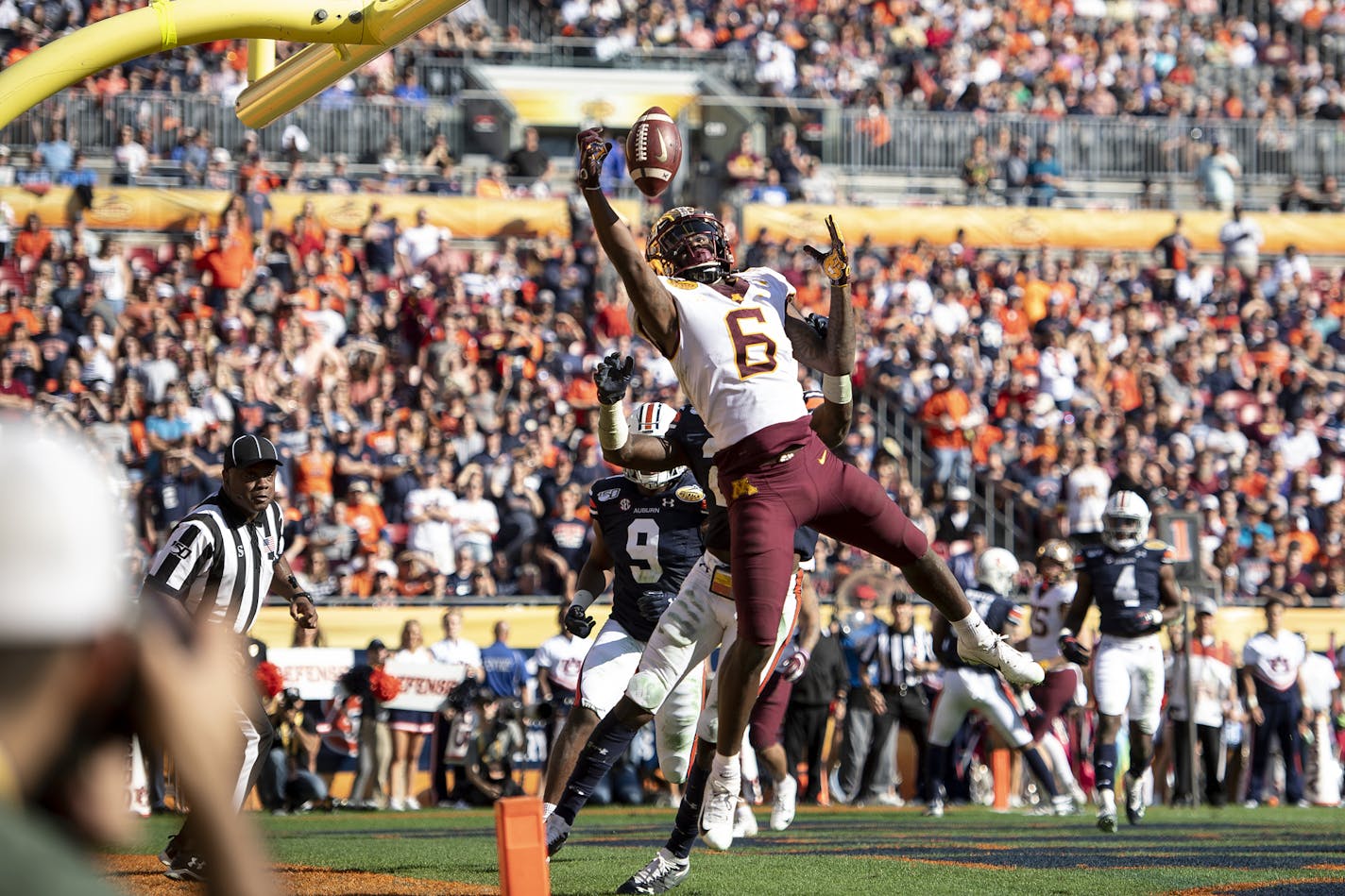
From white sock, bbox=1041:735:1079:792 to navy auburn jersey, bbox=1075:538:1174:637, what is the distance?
5.03ft

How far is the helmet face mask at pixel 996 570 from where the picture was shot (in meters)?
13.4

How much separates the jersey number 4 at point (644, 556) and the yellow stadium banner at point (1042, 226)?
1311 centimetres

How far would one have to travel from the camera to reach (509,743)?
45.5ft

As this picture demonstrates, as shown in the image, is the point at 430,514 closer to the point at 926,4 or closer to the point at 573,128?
the point at 573,128

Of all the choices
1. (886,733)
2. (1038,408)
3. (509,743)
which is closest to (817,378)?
(1038,408)

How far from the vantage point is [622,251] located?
6094mm

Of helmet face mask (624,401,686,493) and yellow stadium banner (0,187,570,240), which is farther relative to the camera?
yellow stadium banner (0,187,570,240)

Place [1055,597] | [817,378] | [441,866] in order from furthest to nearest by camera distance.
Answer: [817,378] → [1055,597] → [441,866]

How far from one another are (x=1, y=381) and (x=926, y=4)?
17.4 meters

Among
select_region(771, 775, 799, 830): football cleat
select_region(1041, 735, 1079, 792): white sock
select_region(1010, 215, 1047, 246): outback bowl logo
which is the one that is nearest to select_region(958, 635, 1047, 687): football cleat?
select_region(771, 775, 799, 830): football cleat

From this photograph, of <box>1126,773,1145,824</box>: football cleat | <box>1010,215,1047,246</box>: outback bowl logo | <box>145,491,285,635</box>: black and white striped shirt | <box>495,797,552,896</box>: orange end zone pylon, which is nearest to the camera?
<box>495,797,552,896</box>: orange end zone pylon

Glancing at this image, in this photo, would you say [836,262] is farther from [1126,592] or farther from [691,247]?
[1126,592]

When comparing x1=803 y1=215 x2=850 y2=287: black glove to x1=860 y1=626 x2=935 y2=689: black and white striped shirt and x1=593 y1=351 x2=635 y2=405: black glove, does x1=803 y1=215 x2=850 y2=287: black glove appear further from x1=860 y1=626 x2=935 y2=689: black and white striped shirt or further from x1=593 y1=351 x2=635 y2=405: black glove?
x1=860 y1=626 x2=935 y2=689: black and white striped shirt

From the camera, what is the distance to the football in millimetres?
6473
